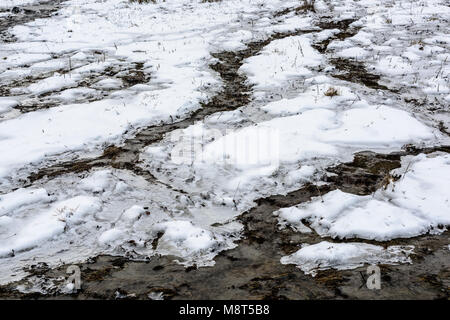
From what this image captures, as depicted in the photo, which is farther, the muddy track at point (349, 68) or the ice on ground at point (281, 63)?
the ice on ground at point (281, 63)

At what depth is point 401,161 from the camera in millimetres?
5270

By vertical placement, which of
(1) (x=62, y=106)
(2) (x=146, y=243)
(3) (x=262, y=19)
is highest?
(3) (x=262, y=19)

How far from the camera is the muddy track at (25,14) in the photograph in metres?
13.9

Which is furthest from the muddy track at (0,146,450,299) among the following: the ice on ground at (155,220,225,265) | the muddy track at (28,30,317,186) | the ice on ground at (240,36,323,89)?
the ice on ground at (240,36,323,89)

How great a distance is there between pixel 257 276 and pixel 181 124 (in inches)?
165

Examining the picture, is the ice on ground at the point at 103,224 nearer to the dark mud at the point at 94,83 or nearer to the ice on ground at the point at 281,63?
the dark mud at the point at 94,83

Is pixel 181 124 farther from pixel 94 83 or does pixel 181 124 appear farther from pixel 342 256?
pixel 342 256

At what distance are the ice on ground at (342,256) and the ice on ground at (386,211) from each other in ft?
0.73

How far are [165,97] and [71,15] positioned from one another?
37.3ft

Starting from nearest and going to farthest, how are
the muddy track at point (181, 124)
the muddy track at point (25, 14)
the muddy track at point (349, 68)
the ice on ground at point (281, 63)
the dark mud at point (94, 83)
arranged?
the muddy track at point (181, 124) → the dark mud at point (94, 83) → the muddy track at point (349, 68) → the ice on ground at point (281, 63) → the muddy track at point (25, 14)

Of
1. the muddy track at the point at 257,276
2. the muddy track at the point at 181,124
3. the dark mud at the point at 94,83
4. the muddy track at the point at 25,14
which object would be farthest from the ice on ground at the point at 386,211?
the muddy track at the point at 25,14
